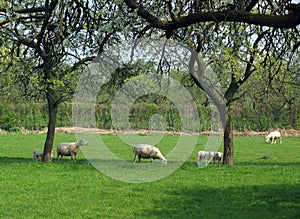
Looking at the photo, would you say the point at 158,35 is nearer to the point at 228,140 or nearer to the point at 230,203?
the point at 228,140

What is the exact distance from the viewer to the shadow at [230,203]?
38.0 feet

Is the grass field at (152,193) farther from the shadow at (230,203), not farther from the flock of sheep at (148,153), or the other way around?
the flock of sheep at (148,153)

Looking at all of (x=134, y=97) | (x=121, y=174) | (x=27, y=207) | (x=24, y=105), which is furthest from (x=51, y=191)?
(x=24, y=105)

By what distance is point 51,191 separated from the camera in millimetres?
15008

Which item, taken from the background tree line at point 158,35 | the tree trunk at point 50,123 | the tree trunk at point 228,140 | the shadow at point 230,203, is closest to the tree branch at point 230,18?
the background tree line at point 158,35

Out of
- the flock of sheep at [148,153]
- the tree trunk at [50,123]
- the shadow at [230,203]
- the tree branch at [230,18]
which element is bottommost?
the shadow at [230,203]

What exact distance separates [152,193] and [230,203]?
2.37m

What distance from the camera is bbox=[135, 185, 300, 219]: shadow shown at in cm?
1159

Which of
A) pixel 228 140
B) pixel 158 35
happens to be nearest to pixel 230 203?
pixel 158 35

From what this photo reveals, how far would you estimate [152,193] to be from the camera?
14.6 meters

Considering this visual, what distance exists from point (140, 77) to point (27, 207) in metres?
8.57

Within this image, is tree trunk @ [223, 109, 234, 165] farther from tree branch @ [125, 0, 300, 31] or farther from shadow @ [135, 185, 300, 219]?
tree branch @ [125, 0, 300, 31]

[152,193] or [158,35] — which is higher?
[158,35]

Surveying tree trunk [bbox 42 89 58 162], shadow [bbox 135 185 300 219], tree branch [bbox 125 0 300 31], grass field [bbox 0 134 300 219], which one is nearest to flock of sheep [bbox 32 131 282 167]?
tree trunk [bbox 42 89 58 162]
